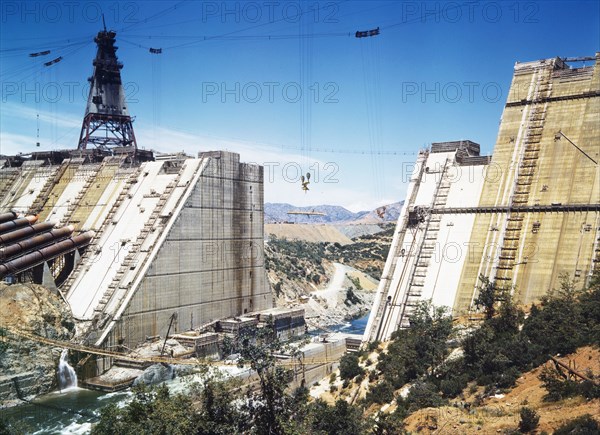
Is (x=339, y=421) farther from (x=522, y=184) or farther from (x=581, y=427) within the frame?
(x=522, y=184)

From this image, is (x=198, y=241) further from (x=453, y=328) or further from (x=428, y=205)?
(x=453, y=328)

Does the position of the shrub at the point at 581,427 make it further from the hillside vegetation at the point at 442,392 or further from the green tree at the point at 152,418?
the green tree at the point at 152,418

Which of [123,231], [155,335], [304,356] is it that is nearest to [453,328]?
[304,356]

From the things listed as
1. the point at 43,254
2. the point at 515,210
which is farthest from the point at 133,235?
the point at 515,210

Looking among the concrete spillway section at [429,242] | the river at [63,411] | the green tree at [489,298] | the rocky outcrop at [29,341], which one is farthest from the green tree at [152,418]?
the green tree at [489,298]

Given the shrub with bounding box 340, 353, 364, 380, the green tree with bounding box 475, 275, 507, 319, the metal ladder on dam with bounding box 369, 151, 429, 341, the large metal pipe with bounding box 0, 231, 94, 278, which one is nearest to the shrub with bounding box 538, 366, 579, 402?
the green tree with bounding box 475, 275, 507, 319

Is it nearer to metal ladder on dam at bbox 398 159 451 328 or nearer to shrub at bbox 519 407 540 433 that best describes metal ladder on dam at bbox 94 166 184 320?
metal ladder on dam at bbox 398 159 451 328

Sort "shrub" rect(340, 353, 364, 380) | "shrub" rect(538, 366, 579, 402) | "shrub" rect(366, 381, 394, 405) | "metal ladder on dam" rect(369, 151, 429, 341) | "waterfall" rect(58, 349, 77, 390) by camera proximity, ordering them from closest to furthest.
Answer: "shrub" rect(538, 366, 579, 402) < "shrub" rect(366, 381, 394, 405) < "shrub" rect(340, 353, 364, 380) < "metal ladder on dam" rect(369, 151, 429, 341) < "waterfall" rect(58, 349, 77, 390)
